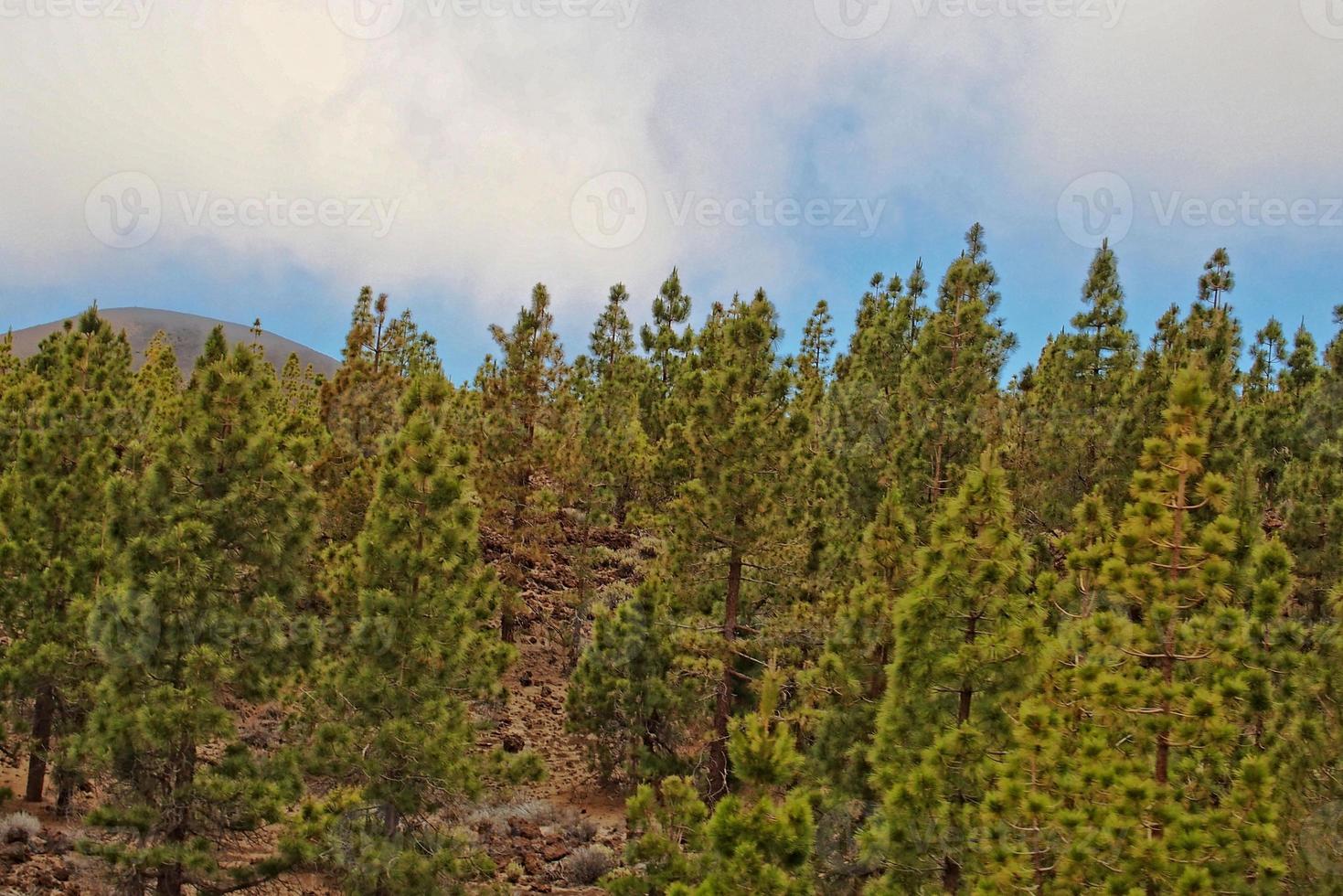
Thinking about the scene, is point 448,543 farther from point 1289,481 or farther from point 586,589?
point 1289,481

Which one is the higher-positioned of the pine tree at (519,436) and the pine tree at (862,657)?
the pine tree at (519,436)

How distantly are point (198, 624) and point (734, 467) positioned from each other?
8.38 meters

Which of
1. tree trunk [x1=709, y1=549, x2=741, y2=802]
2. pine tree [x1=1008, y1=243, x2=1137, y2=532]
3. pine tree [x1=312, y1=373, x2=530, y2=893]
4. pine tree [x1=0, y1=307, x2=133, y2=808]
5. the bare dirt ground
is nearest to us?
pine tree [x1=312, y1=373, x2=530, y2=893]

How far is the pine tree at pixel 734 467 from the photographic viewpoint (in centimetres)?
1489

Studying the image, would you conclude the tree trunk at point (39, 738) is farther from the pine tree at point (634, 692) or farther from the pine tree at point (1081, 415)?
the pine tree at point (1081, 415)

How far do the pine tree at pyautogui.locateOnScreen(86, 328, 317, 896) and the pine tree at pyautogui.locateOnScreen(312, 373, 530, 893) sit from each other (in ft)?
2.90

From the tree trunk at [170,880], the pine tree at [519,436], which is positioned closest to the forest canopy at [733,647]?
the tree trunk at [170,880]

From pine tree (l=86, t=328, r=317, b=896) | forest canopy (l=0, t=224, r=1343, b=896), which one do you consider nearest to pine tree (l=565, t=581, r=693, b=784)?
forest canopy (l=0, t=224, r=1343, b=896)

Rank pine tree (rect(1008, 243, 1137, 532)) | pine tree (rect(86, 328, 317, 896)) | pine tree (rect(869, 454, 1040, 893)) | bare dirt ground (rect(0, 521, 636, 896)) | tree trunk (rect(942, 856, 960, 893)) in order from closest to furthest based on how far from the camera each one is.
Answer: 1. pine tree (rect(869, 454, 1040, 893))
2. tree trunk (rect(942, 856, 960, 893))
3. pine tree (rect(86, 328, 317, 896))
4. bare dirt ground (rect(0, 521, 636, 896))
5. pine tree (rect(1008, 243, 1137, 532))

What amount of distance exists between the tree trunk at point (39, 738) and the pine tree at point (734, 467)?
36.8ft

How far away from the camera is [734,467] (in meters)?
14.9

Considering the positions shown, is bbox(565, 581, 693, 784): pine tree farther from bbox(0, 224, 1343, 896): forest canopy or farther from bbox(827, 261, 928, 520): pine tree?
bbox(827, 261, 928, 520): pine tree

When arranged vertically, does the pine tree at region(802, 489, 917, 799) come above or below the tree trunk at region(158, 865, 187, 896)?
above

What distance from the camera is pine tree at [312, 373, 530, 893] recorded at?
37.5 feet
